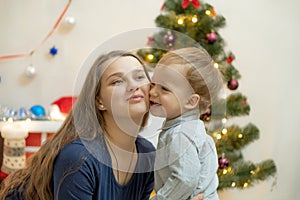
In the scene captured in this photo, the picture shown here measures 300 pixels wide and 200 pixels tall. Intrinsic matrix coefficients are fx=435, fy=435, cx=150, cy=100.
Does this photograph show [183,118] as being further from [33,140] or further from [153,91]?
[33,140]

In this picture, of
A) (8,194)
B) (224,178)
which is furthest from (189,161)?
(224,178)

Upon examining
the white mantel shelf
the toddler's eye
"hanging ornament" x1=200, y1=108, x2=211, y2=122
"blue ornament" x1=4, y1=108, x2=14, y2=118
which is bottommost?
the white mantel shelf

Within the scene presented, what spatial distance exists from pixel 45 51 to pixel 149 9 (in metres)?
0.73

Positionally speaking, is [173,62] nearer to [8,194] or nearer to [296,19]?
[8,194]

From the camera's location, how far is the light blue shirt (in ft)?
3.13

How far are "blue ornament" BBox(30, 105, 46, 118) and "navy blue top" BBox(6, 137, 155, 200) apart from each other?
1562 millimetres

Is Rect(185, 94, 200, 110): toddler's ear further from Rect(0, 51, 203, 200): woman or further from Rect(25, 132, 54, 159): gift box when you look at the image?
Rect(25, 132, 54, 159): gift box

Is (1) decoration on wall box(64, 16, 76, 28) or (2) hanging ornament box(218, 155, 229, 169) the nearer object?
(2) hanging ornament box(218, 155, 229, 169)

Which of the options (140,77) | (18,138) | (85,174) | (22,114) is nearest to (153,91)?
(140,77)

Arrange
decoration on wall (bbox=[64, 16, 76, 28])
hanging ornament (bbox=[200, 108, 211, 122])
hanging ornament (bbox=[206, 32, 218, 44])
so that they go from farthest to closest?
decoration on wall (bbox=[64, 16, 76, 28]), hanging ornament (bbox=[206, 32, 218, 44]), hanging ornament (bbox=[200, 108, 211, 122])

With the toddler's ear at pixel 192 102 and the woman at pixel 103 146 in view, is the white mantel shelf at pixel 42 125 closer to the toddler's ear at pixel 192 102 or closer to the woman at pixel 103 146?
the woman at pixel 103 146

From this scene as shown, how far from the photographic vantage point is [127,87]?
933 mm

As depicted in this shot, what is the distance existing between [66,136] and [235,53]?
1873 mm

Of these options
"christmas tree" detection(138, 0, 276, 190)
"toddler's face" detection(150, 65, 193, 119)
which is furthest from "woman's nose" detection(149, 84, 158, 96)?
"christmas tree" detection(138, 0, 276, 190)
